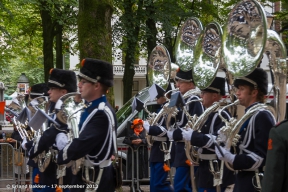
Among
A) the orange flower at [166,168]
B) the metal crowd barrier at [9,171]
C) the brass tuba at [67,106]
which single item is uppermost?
the brass tuba at [67,106]

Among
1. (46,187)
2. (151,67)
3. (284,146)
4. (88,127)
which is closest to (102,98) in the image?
(88,127)

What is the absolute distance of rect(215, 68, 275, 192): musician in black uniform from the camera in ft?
18.9

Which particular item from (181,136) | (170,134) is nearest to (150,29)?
(170,134)

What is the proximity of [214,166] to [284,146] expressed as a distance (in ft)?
12.1

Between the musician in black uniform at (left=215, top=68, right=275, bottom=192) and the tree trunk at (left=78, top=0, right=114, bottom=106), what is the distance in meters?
3.92

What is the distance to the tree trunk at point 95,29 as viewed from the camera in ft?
31.9

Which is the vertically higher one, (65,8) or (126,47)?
(65,8)

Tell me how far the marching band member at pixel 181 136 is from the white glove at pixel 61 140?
6.78ft

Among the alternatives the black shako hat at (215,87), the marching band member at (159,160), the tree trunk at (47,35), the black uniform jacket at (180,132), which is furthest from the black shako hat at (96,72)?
the tree trunk at (47,35)

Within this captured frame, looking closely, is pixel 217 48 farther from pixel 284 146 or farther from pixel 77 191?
pixel 284 146

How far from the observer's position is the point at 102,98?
615 cm

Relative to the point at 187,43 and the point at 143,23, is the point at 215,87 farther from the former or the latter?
the point at 143,23

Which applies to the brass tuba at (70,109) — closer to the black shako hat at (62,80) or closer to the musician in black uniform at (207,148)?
the black shako hat at (62,80)

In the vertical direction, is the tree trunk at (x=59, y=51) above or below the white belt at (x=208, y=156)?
above
